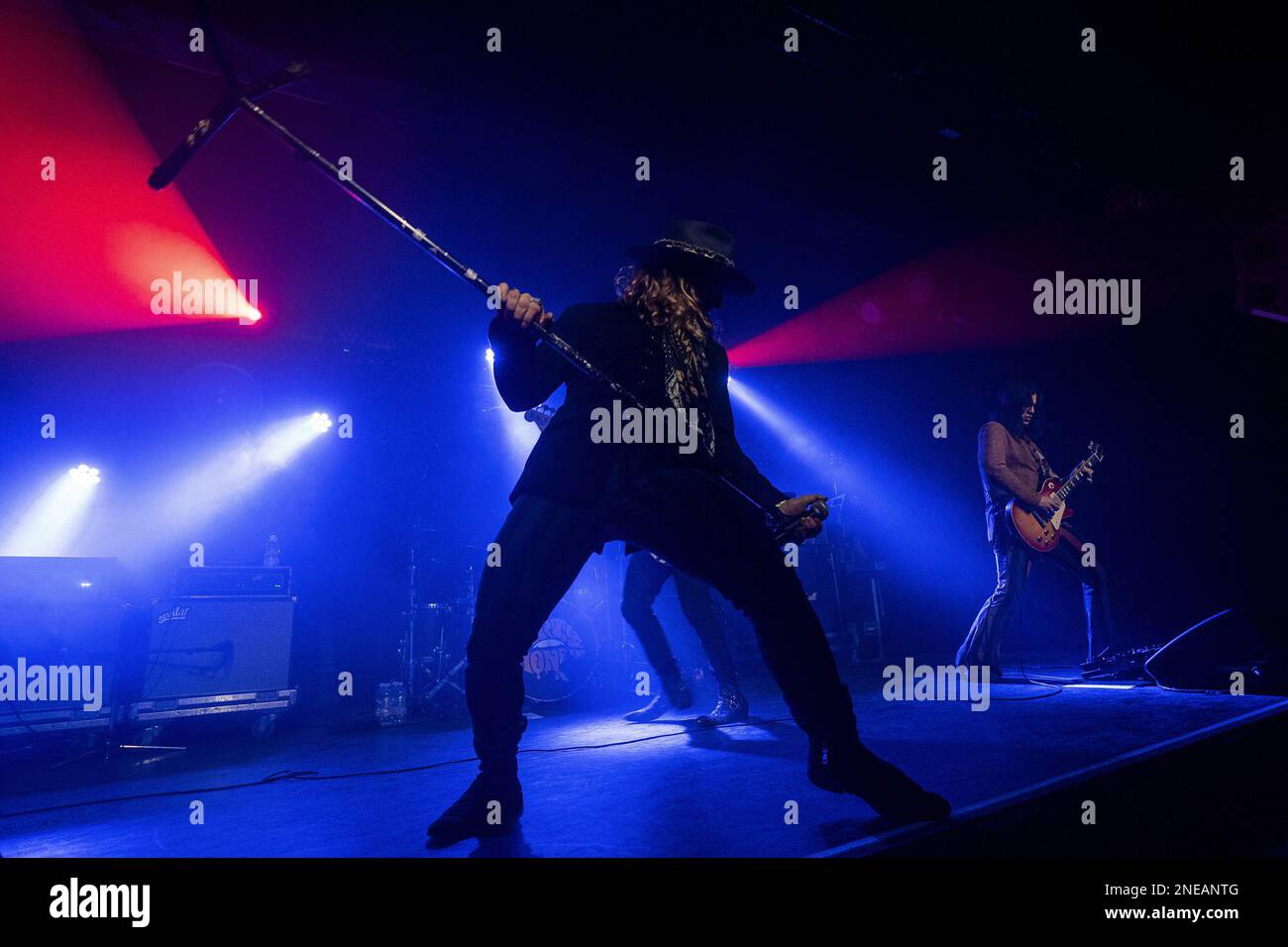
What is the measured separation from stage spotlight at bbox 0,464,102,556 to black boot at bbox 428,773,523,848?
7561 mm

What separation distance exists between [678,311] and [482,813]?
1.81 meters

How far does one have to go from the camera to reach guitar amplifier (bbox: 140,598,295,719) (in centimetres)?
443

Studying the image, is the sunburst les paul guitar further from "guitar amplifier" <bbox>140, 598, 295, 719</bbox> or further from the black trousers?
"guitar amplifier" <bbox>140, 598, 295, 719</bbox>

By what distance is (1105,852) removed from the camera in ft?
6.62

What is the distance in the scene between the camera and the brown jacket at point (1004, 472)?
16.8 ft

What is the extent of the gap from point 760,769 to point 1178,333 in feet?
20.9

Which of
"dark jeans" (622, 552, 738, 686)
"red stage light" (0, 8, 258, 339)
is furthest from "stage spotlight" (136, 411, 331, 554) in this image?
"dark jeans" (622, 552, 738, 686)

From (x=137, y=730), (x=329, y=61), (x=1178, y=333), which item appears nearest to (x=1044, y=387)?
(x=1178, y=333)

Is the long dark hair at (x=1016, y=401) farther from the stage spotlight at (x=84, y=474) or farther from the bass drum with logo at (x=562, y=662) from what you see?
the stage spotlight at (x=84, y=474)

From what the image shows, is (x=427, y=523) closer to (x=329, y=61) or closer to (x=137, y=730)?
(x=137, y=730)

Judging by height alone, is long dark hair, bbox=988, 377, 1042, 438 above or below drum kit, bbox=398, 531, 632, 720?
above

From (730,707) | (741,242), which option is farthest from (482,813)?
(741,242)

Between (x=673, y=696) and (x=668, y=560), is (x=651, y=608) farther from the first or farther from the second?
(x=668, y=560)

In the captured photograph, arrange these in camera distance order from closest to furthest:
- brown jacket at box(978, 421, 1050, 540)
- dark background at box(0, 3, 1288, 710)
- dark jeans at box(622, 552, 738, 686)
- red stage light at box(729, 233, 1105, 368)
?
dark jeans at box(622, 552, 738, 686), dark background at box(0, 3, 1288, 710), brown jacket at box(978, 421, 1050, 540), red stage light at box(729, 233, 1105, 368)
